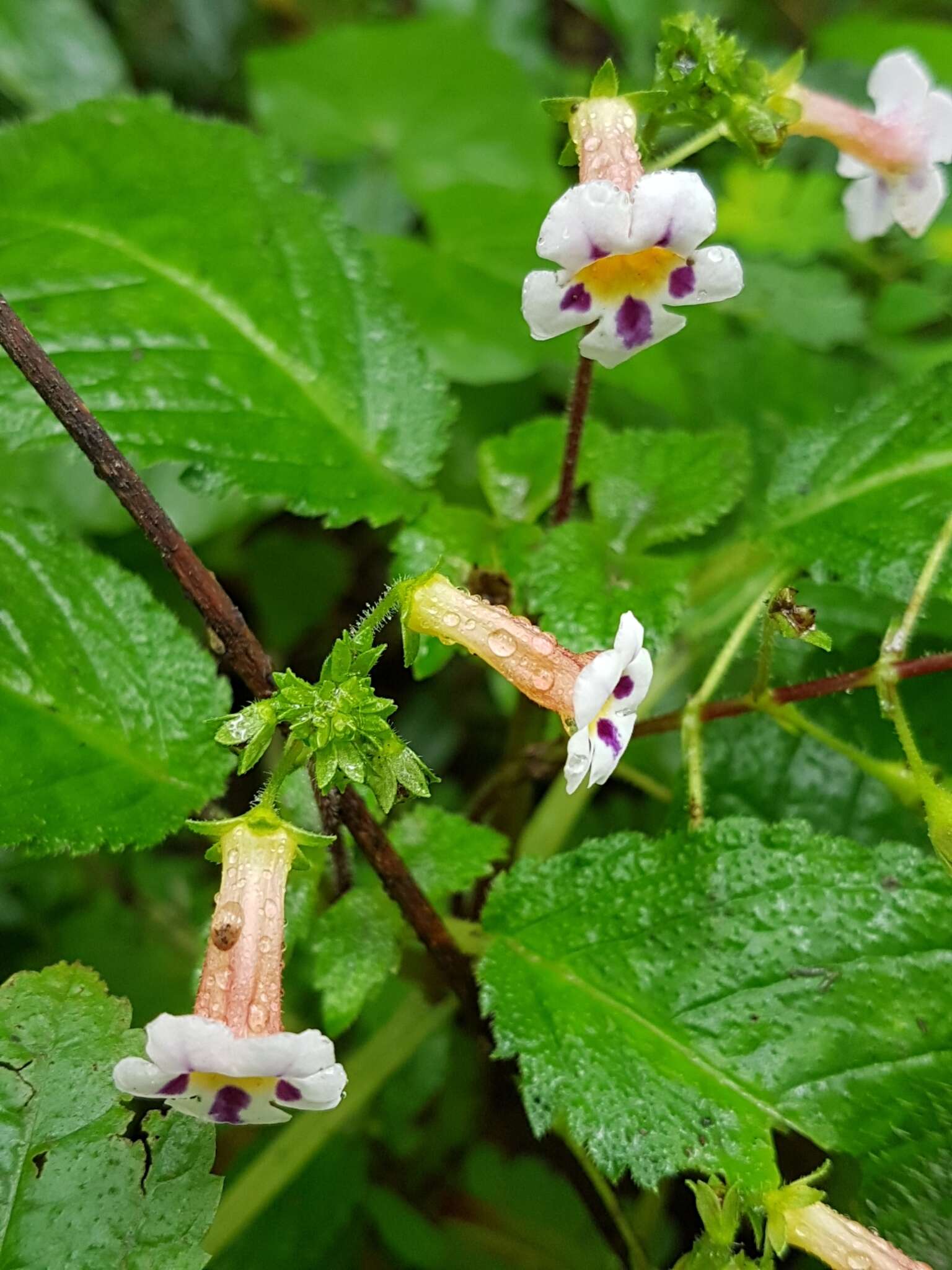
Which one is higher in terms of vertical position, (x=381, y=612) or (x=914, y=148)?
(x=914, y=148)

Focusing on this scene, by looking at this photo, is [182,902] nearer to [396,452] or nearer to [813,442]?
[396,452]

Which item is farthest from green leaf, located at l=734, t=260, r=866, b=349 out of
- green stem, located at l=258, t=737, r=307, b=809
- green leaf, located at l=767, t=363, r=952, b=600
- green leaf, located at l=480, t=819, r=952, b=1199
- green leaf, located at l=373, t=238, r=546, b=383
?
green stem, located at l=258, t=737, r=307, b=809

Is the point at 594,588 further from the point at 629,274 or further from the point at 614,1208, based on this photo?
the point at 614,1208

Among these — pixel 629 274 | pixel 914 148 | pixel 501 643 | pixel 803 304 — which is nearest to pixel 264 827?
pixel 501 643

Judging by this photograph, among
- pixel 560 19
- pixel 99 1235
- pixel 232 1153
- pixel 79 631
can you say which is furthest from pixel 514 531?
pixel 560 19

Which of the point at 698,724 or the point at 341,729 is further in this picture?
the point at 698,724

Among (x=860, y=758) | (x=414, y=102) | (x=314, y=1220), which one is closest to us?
(x=860, y=758)

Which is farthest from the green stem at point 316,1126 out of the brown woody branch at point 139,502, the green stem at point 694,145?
the green stem at point 694,145
